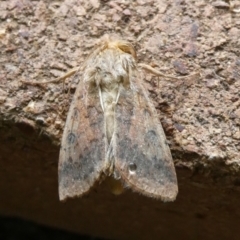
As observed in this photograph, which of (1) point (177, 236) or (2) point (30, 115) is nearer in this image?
(2) point (30, 115)

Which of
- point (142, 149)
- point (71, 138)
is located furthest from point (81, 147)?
point (142, 149)

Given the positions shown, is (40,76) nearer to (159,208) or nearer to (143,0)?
(143,0)

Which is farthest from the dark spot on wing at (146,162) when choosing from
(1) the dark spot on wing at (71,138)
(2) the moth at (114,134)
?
(1) the dark spot on wing at (71,138)

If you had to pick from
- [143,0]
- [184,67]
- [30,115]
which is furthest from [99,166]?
[143,0]

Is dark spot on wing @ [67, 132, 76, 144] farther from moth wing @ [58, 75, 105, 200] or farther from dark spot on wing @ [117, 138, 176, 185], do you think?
dark spot on wing @ [117, 138, 176, 185]

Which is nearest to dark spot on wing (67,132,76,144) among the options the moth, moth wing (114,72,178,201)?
the moth

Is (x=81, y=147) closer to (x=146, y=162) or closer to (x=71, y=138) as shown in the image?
(x=71, y=138)
